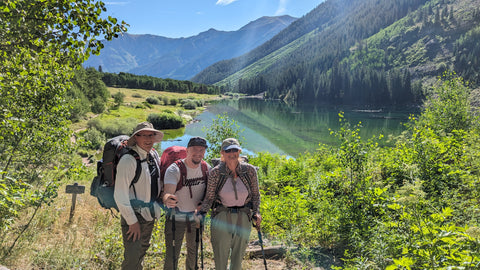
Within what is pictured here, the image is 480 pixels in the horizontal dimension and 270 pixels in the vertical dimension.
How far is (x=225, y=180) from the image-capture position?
379cm

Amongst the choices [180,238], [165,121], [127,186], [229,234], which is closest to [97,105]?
[165,121]

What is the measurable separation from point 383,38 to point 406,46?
22.8 metres

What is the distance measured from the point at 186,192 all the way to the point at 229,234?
0.89 m

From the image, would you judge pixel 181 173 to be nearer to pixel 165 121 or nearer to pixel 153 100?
pixel 165 121

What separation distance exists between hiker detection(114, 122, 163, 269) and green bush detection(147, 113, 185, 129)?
50.1 metres

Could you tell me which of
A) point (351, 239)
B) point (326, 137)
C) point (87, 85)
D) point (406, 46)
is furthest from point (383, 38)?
point (351, 239)

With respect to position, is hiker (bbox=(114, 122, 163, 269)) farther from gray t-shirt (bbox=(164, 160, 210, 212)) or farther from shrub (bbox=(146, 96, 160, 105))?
shrub (bbox=(146, 96, 160, 105))

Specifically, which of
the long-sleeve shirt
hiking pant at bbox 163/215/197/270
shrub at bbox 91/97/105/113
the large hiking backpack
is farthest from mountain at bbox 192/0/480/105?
the large hiking backpack

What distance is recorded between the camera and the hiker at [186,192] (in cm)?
383

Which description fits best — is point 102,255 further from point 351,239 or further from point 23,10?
point 351,239

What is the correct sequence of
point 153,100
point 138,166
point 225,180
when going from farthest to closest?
point 153,100
point 225,180
point 138,166

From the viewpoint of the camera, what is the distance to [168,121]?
52.2 metres

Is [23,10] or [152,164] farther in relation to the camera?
[152,164]

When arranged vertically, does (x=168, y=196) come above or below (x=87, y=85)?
below
